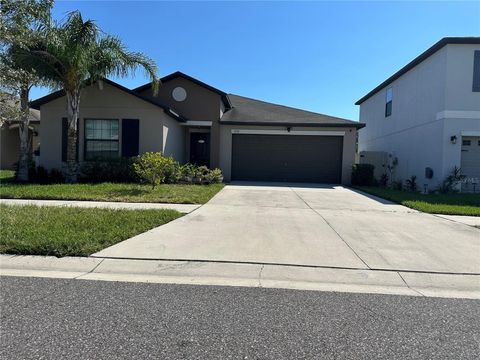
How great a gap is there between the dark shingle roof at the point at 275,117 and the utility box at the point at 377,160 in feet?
10.2

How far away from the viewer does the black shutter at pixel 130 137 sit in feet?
53.5

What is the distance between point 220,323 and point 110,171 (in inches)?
511

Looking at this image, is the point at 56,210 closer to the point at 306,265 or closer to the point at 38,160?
the point at 306,265

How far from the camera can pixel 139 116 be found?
53.5ft

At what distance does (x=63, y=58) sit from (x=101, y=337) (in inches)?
494

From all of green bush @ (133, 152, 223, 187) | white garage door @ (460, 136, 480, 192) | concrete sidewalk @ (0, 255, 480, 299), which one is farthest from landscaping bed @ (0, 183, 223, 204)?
white garage door @ (460, 136, 480, 192)

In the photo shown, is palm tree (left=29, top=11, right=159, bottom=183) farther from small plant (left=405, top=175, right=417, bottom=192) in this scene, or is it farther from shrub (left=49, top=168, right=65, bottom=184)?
small plant (left=405, top=175, right=417, bottom=192)

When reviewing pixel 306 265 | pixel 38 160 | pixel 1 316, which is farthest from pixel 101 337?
pixel 38 160

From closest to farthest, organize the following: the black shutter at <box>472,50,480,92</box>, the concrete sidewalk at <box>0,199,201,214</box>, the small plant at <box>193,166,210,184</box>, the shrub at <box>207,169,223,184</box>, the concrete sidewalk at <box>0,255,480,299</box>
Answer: the concrete sidewalk at <box>0,255,480,299</box>
the concrete sidewalk at <box>0,199,201,214</box>
the black shutter at <box>472,50,480,92</box>
the small plant at <box>193,166,210,184</box>
the shrub at <box>207,169,223,184</box>

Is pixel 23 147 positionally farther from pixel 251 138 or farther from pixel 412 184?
pixel 412 184

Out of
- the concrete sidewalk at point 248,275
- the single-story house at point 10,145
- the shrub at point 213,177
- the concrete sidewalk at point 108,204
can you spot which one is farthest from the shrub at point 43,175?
the concrete sidewalk at point 248,275

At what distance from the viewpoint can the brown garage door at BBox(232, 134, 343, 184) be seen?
20.4 metres

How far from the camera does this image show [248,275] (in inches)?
201

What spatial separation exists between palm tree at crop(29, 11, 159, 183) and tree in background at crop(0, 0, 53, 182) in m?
0.43
